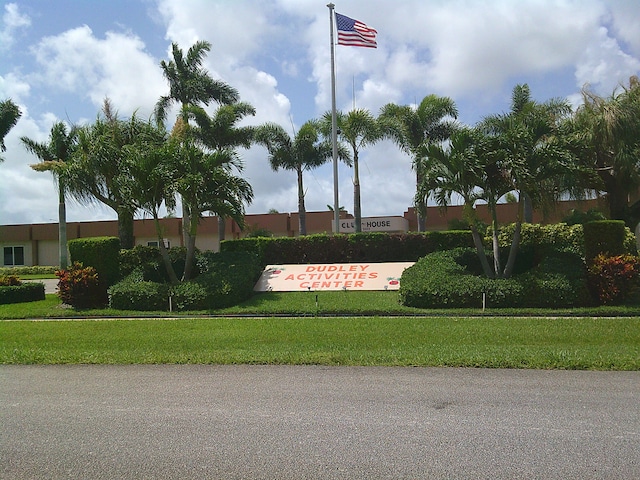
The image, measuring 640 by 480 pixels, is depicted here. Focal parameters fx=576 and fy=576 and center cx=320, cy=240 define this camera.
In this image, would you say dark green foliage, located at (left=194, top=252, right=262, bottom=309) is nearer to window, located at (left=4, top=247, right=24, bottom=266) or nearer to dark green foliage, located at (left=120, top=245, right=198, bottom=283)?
dark green foliage, located at (left=120, top=245, right=198, bottom=283)

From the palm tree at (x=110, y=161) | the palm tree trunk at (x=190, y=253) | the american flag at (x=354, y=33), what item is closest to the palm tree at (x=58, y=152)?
the palm tree at (x=110, y=161)

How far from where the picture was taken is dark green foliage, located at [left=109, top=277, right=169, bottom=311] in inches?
689

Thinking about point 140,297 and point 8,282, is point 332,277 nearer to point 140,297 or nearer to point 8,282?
point 140,297

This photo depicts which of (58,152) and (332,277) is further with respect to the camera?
(58,152)

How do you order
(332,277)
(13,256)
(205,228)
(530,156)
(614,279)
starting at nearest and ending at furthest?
(614,279) < (530,156) < (332,277) < (205,228) < (13,256)

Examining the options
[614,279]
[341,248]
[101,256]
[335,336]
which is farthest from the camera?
[341,248]

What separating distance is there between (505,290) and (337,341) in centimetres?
681

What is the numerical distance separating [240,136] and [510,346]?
78.6 ft

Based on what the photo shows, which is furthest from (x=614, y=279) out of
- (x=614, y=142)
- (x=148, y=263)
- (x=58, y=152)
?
(x=58, y=152)

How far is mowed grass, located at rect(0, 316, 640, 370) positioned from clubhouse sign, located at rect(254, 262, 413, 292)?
4.64 meters

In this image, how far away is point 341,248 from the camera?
76.4 ft

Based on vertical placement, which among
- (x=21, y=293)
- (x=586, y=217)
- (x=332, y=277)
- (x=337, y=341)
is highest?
(x=586, y=217)

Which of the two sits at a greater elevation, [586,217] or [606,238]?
[586,217]

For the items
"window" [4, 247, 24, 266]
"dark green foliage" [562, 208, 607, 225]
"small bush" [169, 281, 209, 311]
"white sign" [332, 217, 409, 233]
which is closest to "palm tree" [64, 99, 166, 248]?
"small bush" [169, 281, 209, 311]
